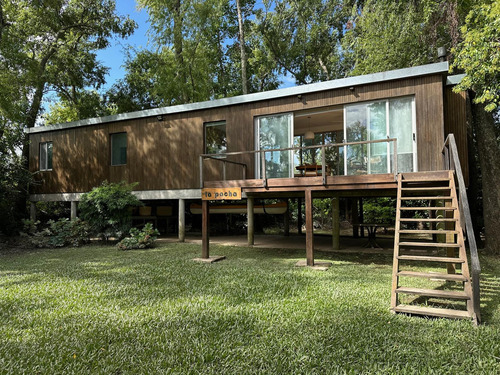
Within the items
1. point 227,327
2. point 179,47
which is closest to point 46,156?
point 179,47

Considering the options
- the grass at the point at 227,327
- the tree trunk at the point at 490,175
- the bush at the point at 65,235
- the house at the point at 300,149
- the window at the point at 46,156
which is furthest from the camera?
the window at the point at 46,156

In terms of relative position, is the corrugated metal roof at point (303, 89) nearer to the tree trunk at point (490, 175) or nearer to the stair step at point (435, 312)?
the tree trunk at point (490, 175)

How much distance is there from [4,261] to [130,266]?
338 cm

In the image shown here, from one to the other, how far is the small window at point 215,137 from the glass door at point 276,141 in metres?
1.20

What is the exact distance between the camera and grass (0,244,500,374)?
2605 millimetres

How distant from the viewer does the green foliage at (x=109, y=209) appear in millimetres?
10023

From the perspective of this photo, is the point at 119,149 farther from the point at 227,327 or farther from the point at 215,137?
the point at 227,327

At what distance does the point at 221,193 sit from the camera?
7391 mm

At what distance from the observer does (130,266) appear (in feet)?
21.6

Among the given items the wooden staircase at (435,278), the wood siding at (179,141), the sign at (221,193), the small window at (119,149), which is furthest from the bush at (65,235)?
the wooden staircase at (435,278)

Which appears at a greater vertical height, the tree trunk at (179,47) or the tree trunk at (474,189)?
the tree trunk at (179,47)

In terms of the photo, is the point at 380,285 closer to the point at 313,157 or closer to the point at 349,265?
the point at 349,265

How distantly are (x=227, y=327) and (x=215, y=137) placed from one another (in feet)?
24.7

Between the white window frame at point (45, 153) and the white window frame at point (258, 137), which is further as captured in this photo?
the white window frame at point (45, 153)
